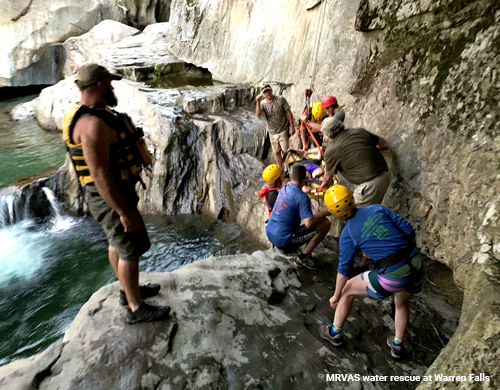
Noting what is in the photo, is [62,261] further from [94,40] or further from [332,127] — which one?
[94,40]

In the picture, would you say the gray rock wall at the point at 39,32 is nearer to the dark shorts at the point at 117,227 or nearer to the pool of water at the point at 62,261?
the pool of water at the point at 62,261

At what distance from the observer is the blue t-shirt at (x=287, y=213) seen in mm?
3498

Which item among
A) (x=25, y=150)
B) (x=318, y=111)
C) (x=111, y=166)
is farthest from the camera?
(x=25, y=150)

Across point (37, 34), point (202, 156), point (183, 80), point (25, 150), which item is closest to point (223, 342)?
point (202, 156)

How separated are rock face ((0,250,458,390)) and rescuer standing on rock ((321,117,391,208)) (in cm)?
139

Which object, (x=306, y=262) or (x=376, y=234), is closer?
(x=376, y=234)

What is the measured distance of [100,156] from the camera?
2.01m

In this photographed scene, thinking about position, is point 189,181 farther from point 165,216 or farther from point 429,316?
point 429,316

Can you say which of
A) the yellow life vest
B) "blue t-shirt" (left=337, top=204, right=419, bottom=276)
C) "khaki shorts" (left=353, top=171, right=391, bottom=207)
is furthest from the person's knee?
the yellow life vest

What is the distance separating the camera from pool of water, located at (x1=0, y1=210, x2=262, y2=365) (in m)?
4.65

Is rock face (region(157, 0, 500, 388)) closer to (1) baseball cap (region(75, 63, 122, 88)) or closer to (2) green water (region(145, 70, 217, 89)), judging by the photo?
(1) baseball cap (region(75, 63, 122, 88))

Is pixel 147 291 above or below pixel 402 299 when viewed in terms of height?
below

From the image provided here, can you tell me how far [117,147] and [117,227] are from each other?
Result: 63 centimetres

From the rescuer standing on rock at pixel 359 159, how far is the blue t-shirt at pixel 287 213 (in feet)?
2.42
